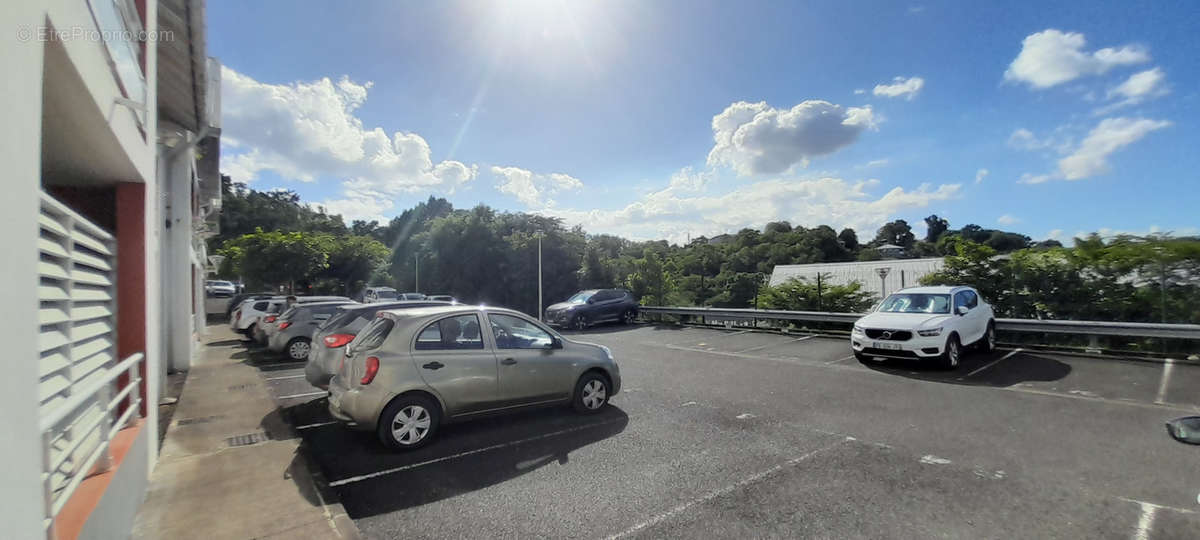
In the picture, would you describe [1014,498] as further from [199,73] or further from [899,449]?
[199,73]

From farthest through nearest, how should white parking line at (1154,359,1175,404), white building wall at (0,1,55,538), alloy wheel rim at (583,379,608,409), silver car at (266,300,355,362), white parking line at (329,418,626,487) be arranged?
1. silver car at (266,300,355,362)
2. white parking line at (1154,359,1175,404)
3. alloy wheel rim at (583,379,608,409)
4. white parking line at (329,418,626,487)
5. white building wall at (0,1,55,538)

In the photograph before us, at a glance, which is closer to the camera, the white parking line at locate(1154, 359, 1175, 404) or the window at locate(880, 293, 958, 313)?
the white parking line at locate(1154, 359, 1175, 404)

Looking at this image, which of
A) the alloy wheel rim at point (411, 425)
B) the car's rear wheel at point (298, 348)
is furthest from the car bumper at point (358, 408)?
the car's rear wheel at point (298, 348)

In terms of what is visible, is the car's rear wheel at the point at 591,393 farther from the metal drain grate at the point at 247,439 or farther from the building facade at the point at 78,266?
the building facade at the point at 78,266

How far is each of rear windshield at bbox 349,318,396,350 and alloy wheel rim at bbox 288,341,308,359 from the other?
24.2 feet

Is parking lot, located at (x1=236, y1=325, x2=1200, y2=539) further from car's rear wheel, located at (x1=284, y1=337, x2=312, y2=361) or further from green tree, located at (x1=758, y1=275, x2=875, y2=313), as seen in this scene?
green tree, located at (x1=758, y1=275, x2=875, y2=313)

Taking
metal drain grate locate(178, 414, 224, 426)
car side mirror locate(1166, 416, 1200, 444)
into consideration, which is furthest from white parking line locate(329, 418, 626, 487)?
car side mirror locate(1166, 416, 1200, 444)

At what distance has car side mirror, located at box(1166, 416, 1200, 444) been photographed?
277 cm

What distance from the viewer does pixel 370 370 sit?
209 inches

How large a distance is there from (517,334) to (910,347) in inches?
292

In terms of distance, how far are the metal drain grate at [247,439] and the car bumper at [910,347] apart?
10.1 meters

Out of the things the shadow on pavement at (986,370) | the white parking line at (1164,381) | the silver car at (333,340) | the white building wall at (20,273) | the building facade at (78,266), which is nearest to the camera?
the white building wall at (20,273)

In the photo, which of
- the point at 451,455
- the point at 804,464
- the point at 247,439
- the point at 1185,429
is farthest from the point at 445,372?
the point at 1185,429

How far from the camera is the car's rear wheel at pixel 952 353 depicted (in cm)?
941
